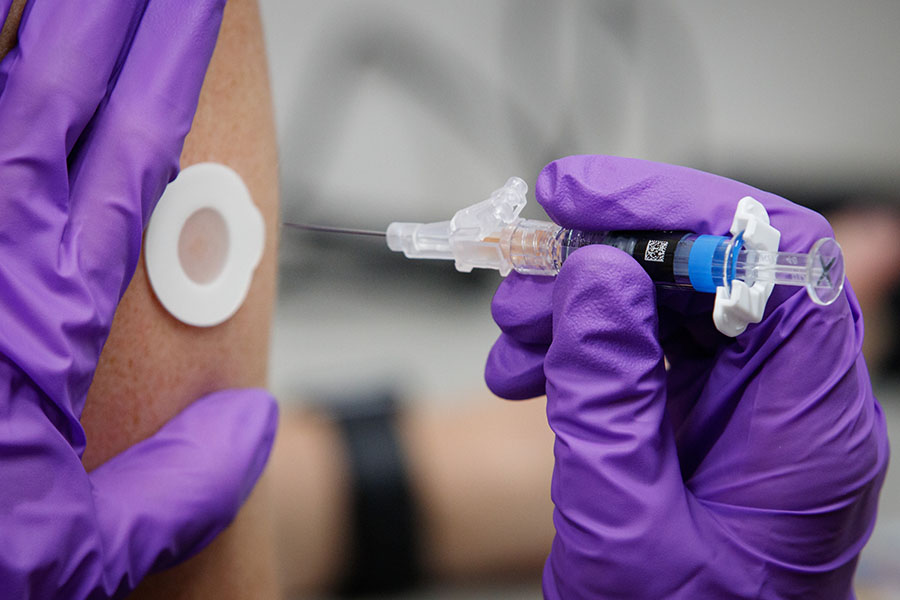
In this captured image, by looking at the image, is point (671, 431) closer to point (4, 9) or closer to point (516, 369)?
point (516, 369)

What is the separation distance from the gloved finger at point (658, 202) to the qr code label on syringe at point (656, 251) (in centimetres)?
3

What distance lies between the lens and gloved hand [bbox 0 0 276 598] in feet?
1.70

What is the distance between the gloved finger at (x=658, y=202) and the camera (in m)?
0.56

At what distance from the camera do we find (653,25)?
1.19 m

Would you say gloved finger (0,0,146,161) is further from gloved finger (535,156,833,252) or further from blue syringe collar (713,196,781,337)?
blue syringe collar (713,196,781,337)

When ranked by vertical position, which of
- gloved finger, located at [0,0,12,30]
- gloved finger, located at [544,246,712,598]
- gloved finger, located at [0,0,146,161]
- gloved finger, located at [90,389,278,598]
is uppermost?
gloved finger, located at [0,0,12,30]

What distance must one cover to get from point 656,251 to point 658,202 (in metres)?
0.05

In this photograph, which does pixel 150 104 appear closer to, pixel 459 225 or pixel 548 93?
pixel 459 225

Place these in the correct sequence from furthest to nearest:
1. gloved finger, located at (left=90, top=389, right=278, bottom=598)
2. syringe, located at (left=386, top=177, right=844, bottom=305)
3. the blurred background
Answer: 1. the blurred background
2. gloved finger, located at (left=90, top=389, right=278, bottom=598)
3. syringe, located at (left=386, top=177, right=844, bottom=305)

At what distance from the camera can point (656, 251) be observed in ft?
1.77

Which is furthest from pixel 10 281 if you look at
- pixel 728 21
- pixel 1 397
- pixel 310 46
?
pixel 728 21

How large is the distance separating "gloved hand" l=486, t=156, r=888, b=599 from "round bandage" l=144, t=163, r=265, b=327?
331 mm

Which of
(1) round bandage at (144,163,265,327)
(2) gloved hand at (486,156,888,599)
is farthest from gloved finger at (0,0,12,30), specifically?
(2) gloved hand at (486,156,888,599)

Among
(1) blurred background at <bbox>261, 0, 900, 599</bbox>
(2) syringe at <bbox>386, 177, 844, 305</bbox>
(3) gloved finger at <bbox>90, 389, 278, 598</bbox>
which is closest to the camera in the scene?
(2) syringe at <bbox>386, 177, 844, 305</bbox>
